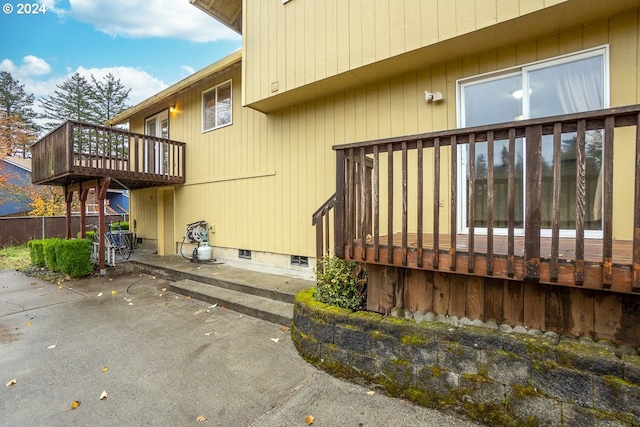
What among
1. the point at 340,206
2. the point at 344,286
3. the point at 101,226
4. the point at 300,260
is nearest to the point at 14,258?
Result: the point at 101,226

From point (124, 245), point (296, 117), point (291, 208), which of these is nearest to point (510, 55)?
point (296, 117)

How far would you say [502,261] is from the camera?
6.52ft

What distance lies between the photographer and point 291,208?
5.61 metres

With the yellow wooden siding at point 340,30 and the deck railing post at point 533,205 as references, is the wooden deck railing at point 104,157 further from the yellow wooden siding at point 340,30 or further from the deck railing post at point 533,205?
the deck railing post at point 533,205

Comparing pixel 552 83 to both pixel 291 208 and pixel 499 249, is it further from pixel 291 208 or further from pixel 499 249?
pixel 291 208

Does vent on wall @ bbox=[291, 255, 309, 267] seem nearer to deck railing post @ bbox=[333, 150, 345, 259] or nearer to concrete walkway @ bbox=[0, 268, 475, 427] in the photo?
concrete walkway @ bbox=[0, 268, 475, 427]

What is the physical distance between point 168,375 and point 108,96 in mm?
29708

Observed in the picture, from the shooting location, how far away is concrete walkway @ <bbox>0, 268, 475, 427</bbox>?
85.6 inches

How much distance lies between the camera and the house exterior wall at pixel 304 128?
2.93 metres

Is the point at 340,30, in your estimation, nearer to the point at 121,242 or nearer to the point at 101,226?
the point at 101,226

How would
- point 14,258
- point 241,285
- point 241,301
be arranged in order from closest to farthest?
point 241,301 → point 241,285 → point 14,258

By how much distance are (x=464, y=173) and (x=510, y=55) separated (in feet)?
4.84

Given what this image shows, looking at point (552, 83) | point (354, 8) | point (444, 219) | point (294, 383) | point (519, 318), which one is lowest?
point (294, 383)

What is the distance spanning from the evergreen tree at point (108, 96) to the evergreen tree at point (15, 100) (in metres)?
4.58
